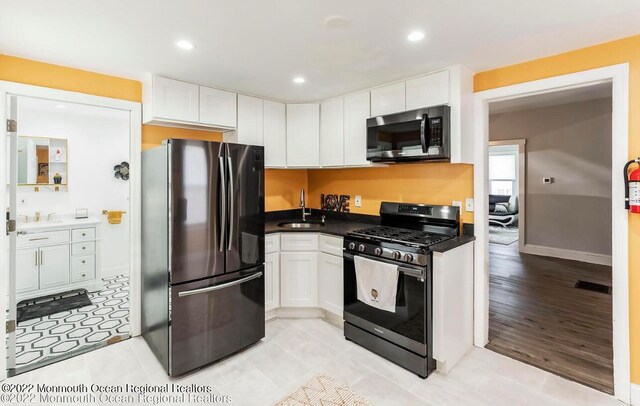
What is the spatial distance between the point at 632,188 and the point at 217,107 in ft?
10.9

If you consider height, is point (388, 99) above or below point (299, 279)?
above

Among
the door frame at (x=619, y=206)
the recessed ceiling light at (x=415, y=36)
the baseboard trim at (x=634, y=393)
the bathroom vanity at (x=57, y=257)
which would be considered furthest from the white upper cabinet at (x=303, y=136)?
the baseboard trim at (x=634, y=393)

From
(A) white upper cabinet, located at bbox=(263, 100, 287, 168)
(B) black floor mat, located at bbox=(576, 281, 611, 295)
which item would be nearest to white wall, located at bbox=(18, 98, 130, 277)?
(A) white upper cabinet, located at bbox=(263, 100, 287, 168)

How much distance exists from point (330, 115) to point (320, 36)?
4.87 feet

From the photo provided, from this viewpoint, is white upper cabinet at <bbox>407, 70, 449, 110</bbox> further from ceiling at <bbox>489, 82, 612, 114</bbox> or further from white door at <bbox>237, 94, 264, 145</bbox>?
ceiling at <bbox>489, 82, 612, 114</bbox>

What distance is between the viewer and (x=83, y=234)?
4168 mm

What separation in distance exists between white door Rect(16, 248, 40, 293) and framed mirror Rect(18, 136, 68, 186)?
0.94 metres

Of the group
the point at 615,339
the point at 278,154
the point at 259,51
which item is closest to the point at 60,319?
the point at 278,154

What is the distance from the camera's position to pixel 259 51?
7.61ft

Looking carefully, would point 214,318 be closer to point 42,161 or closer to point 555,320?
point 555,320

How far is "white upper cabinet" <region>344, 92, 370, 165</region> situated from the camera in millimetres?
3209

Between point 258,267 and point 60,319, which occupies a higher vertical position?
point 258,267

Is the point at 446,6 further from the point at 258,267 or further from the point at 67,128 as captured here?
the point at 67,128

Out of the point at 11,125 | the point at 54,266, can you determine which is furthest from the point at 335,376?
the point at 54,266
